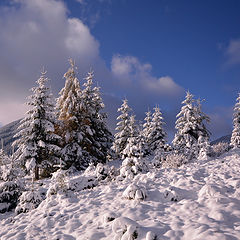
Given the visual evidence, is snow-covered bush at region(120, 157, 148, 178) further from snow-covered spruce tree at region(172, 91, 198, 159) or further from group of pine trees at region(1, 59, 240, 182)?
snow-covered spruce tree at region(172, 91, 198, 159)

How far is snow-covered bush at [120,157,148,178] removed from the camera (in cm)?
1196

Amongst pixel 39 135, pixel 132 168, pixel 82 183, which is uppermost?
pixel 39 135

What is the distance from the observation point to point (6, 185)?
12000mm

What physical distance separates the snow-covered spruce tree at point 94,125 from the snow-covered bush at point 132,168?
8.86m

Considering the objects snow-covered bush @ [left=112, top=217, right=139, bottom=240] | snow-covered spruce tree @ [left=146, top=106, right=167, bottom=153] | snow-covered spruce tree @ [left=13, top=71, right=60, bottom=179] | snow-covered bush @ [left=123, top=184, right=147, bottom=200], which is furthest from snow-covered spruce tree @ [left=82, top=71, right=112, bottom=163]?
snow-covered bush @ [left=112, top=217, right=139, bottom=240]

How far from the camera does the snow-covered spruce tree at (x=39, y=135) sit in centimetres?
1808

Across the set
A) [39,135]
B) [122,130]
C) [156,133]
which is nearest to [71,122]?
[39,135]

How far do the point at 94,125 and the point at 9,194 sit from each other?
13.8 m

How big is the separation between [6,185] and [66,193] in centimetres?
473

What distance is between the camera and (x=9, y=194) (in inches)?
464

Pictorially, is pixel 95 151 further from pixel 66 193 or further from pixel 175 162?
pixel 66 193

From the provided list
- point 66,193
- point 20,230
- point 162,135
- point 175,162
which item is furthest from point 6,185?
point 162,135

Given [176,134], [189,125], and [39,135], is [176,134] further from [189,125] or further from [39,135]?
[39,135]

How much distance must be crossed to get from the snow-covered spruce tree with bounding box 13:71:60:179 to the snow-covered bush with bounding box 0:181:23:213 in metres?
5.53
